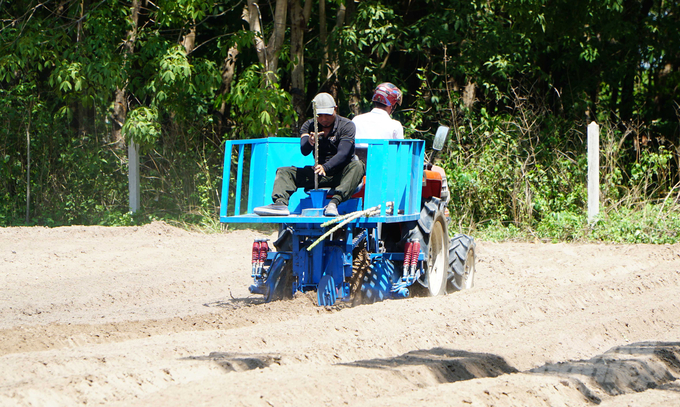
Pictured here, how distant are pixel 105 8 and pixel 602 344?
10.9 meters

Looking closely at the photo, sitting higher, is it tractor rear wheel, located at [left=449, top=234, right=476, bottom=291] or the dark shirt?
the dark shirt

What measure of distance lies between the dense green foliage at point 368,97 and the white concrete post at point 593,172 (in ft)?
0.73

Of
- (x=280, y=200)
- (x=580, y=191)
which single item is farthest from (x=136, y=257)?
(x=580, y=191)

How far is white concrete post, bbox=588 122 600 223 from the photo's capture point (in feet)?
41.0

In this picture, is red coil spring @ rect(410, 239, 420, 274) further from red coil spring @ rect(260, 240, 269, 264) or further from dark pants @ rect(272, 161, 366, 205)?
red coil spring @ rect(260, 240, 269, 264)

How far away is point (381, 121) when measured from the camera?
7.70 metres

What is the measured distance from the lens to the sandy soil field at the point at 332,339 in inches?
165

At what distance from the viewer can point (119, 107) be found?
15.7m

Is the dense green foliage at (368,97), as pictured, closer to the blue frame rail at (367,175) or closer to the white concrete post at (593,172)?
the white concrete post at (593,172)

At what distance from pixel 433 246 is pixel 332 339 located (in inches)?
110

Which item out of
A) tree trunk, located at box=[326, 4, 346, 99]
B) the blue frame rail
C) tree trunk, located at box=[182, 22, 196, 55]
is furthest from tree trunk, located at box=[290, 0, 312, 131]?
the blue frame rail

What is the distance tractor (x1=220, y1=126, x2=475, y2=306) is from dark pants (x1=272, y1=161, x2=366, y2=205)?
12 cm

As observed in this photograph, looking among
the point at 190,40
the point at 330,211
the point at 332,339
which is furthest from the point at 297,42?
the point at 332,339

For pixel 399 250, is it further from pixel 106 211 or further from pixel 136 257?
pixel 106 211
